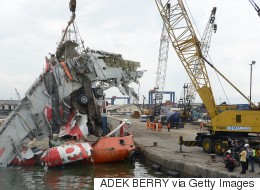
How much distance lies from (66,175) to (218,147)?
32.7ft

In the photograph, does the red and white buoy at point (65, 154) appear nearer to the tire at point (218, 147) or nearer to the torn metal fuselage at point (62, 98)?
the torn metal fuselage at point (62, 98)

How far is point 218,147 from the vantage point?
2394 centimetres

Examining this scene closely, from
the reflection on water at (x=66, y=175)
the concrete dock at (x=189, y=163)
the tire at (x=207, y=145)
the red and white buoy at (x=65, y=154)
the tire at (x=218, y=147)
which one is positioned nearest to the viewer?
the concrete dock at (x=189, y=163)

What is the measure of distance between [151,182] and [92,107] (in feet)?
46.7

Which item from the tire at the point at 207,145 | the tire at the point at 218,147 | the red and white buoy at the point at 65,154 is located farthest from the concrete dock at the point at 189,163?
the red and white buoy at the point at 65,154

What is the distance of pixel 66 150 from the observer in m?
23.0

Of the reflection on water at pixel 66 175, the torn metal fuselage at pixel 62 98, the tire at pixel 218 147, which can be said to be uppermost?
the torn metal fuselage at pixel 62 98

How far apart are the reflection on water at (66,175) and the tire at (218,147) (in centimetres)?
453

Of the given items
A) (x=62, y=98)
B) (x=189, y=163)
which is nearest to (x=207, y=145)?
(x=189, y=163)

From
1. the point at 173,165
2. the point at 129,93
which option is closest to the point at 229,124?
the point at 173,165

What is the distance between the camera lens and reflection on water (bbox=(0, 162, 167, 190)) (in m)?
19.2

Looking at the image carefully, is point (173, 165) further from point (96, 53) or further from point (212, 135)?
point (96, 53)

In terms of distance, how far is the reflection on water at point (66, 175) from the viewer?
19188 millimetres

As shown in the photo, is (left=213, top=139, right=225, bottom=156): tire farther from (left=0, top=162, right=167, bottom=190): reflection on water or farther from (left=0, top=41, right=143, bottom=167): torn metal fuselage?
(left=0, top=41, right=143, bottom=167): torn metal fuselage
